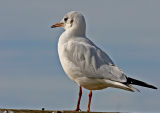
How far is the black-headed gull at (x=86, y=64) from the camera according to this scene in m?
12.6

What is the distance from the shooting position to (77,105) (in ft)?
42.4

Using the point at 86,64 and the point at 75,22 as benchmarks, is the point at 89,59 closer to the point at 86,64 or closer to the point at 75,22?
the point at 86,64

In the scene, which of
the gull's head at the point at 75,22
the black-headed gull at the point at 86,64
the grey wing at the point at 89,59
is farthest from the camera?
the gull's head at the point at 75,22

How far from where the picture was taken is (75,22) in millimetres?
13656

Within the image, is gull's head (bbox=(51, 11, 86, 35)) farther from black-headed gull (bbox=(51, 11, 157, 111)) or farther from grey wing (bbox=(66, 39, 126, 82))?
grey wing (bbox=(66, 39, 126, 82))

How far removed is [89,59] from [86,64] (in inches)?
5.9

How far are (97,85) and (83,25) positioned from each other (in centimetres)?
182

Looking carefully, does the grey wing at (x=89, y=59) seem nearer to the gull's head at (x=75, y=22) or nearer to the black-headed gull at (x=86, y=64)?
the black-headed gull at (x=86, y=64)

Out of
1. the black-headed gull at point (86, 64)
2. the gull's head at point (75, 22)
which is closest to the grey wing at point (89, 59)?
the black-headed gull at point (86, 64)

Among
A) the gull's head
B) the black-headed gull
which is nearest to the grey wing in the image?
the black-headed gull

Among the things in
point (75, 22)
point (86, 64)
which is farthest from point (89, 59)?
point (75, 22)

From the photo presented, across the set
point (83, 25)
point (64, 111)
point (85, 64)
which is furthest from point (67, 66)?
point (64, 111)

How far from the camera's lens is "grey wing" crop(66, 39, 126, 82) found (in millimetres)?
12766

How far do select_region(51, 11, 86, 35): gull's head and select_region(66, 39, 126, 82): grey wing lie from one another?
48 cm
